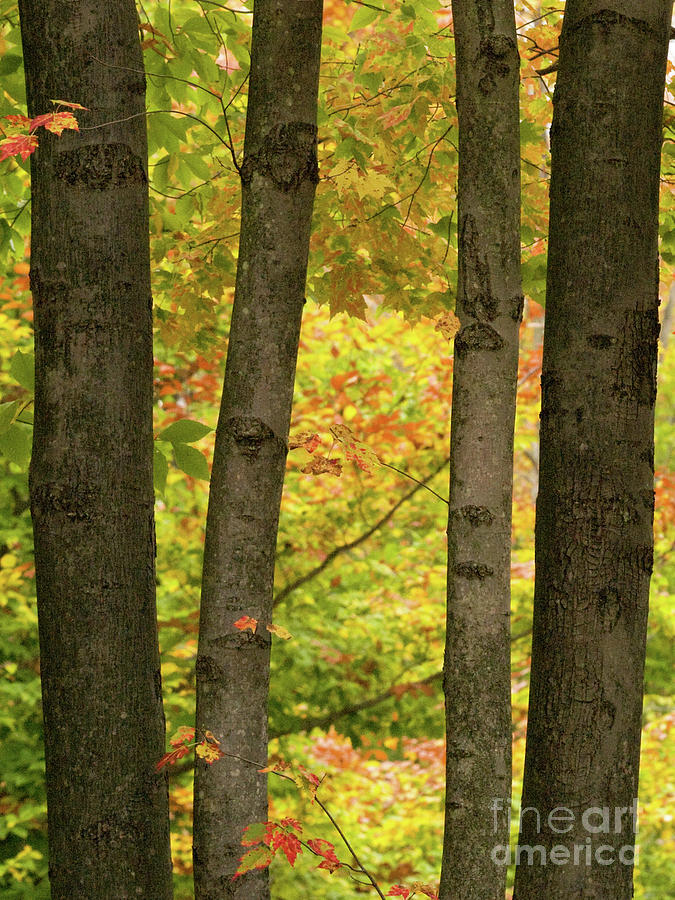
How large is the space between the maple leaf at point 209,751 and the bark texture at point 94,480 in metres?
0.10

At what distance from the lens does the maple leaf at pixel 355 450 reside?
2115mm

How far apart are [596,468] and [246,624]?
30.2 inches

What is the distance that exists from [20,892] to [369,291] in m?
3.72

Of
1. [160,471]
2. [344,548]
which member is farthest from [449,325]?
[344,548]

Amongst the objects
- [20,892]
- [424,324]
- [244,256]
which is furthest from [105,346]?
[20,892]

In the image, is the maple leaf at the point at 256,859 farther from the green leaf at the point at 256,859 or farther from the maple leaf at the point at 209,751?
the maple leaf at the point at 209,751

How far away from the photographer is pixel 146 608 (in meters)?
1.80

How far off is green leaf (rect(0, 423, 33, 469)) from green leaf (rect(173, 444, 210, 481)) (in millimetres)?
401

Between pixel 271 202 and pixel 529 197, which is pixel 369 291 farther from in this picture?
pixel 271 202

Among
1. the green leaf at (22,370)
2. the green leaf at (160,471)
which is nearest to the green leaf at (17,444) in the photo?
the green leaf at (22,370)

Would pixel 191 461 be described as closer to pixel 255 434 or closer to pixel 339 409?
pixel 255 434

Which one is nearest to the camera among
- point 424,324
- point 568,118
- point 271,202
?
point 568,118

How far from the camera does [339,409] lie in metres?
5.46

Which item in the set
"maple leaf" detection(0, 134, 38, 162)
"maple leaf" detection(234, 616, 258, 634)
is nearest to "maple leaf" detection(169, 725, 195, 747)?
"maple leaf" detection(234, 616, 258, 634)
